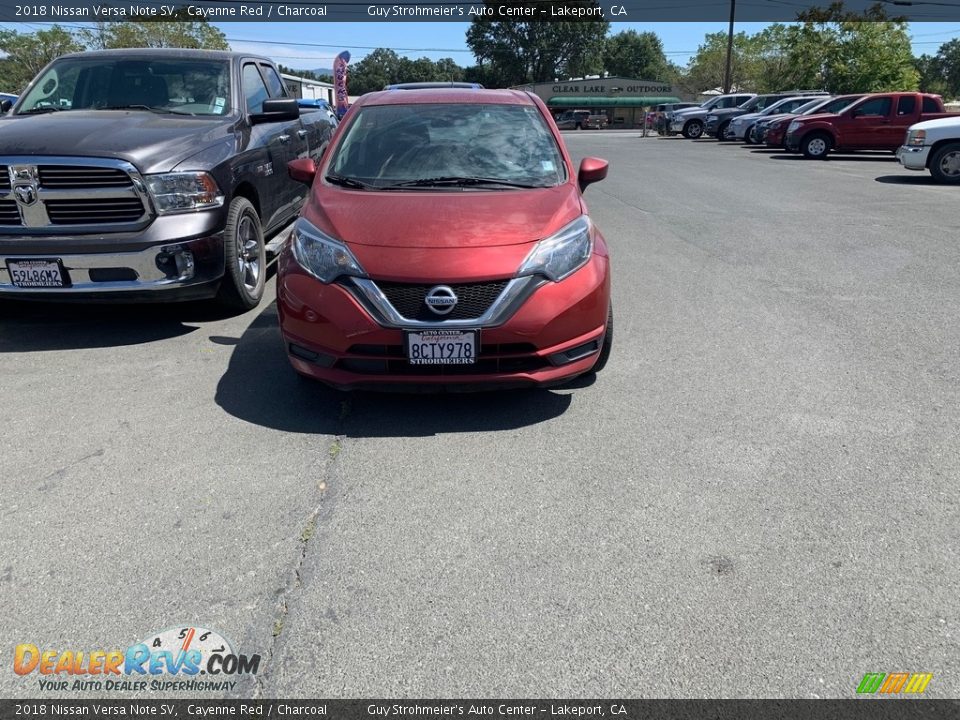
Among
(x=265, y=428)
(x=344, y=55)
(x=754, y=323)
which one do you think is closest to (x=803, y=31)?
(x=344, y=55)

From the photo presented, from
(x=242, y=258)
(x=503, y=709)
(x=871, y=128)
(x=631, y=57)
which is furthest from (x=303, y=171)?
(x=631, y=57)

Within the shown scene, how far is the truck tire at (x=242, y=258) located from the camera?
546 centimetres

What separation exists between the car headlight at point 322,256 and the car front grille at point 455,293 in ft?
0.67

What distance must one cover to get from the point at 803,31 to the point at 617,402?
5036cm

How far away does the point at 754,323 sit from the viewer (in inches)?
219

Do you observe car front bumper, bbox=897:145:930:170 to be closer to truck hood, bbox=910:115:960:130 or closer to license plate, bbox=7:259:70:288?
truck hood, bbox=910:115:960:130

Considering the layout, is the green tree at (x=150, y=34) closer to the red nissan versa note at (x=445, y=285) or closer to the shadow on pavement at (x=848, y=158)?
the shadow on pavement at (x=848, y=158)

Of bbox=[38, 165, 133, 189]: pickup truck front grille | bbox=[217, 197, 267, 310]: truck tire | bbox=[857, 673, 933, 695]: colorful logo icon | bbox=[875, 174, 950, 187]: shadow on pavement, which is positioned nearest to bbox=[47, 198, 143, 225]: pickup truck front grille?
bbox=[38, 165, 133, 189]: pickup truck front grille

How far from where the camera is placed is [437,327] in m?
3.62

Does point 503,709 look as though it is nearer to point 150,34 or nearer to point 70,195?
point 70,195

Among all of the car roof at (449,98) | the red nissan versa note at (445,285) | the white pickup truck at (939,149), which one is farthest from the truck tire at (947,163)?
the red nissan versa note at (445,285)

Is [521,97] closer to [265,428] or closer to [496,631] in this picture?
[265,428]

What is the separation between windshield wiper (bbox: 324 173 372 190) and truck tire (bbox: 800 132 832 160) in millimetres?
19401

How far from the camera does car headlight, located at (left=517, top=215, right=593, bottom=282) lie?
380 cm
